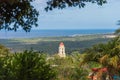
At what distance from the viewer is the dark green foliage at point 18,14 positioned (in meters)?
11.8

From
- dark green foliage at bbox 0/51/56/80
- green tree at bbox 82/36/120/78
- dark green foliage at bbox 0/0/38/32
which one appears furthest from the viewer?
green tree at bbox 82/36/120/78

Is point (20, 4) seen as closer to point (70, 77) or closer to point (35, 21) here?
point (35, 21)

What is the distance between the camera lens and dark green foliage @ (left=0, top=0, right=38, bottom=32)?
466 inches

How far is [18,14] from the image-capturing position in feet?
40.0

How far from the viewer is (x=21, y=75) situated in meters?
25.9

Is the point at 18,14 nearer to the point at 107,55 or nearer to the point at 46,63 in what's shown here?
the point at 46,63

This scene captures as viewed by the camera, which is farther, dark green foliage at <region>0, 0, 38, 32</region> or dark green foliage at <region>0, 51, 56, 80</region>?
dark green foliage at <region>0, 51, 56, 80</region>

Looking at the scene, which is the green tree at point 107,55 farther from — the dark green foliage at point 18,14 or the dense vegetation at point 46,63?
the dark green foliage at point 18,14

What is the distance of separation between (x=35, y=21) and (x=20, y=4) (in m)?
0.73

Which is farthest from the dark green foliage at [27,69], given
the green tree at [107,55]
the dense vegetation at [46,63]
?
the green tree at [107,55]

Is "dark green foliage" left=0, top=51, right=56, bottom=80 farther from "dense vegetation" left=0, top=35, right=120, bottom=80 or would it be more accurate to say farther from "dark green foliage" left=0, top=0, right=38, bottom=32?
"dark green foliage" left=0, top=0, right=38, bottom=32

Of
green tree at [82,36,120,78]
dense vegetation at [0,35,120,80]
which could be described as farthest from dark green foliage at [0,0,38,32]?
green tree at [82,36,120,78]

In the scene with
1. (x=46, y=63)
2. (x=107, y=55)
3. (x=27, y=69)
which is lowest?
(x=107, y=55)

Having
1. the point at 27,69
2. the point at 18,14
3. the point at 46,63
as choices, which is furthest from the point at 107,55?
the point at 18,14
